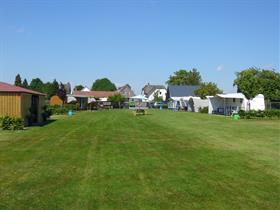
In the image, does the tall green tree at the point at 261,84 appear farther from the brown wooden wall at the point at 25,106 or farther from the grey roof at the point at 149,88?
the grey roof at the point at 149,88

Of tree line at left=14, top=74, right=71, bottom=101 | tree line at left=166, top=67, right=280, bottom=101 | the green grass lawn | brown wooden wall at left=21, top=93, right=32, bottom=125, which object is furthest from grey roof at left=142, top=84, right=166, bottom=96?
the green grass lawn

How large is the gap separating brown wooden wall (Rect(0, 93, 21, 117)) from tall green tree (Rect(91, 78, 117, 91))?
420ft

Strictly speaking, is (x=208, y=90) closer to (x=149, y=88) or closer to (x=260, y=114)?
(x=260, y=114)

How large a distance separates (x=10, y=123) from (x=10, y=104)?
2.51m

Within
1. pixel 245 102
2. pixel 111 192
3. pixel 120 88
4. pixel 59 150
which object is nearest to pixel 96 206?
pixel 111 192

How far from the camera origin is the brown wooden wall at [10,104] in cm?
2494

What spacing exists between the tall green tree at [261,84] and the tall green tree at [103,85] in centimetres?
9356

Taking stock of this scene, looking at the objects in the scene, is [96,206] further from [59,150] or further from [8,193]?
[59,150]

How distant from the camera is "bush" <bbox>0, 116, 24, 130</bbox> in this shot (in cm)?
2280

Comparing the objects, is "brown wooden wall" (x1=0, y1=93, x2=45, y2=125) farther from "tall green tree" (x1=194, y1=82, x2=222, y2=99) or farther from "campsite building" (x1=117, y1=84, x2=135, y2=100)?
"campsite building" (x1=117, y1=84, x2=135, y2=100)

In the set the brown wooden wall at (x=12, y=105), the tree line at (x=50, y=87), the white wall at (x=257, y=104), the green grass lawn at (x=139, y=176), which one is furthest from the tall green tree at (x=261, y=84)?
the green grass lawn at (x=139, y=176)

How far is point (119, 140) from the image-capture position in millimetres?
17203

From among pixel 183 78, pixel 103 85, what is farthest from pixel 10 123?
pixel 103 85

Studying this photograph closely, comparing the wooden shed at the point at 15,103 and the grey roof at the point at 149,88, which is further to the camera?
the grey roof at the point at 149,88
